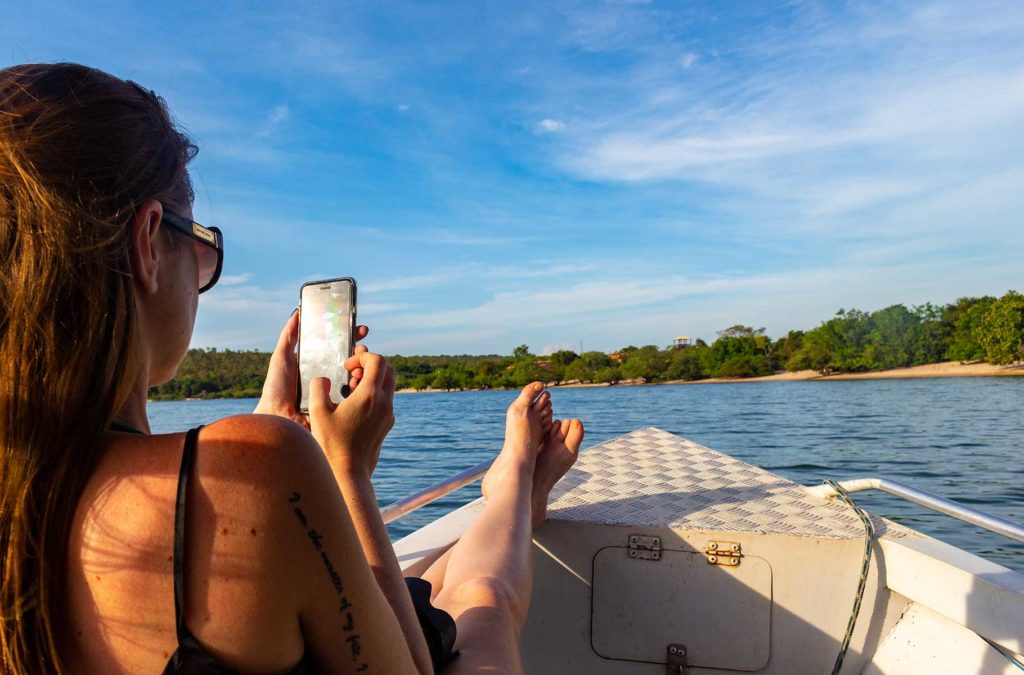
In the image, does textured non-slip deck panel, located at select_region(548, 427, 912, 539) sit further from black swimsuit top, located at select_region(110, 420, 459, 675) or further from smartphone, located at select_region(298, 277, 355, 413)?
black swimsuit top, located at select_region(110, 420, 459, 675)

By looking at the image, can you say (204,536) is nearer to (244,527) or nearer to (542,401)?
(244,527)

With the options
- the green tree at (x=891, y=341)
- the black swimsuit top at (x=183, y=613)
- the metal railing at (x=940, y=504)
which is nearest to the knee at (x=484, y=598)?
the black swimsuit top at (x=183, y=613)

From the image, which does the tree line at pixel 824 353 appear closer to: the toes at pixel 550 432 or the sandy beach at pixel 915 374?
the sandy beach at pixel 915 374

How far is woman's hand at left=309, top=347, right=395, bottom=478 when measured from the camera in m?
0.84

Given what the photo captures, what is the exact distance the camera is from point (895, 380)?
44938mm

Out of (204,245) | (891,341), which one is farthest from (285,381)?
(891,341)

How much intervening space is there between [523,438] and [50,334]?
1.47 metres

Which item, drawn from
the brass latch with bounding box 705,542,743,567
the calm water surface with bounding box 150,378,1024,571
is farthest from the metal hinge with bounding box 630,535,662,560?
the calm water surface with bounding box 150,378,1024,571

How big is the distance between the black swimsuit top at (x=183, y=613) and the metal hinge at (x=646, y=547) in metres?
1.26

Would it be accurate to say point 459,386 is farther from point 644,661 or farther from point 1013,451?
point 644,661

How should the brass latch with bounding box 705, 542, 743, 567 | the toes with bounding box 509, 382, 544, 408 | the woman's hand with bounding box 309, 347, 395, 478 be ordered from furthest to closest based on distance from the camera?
the toes with bounding box 509, 382, 544, 408 → the brass latch with bounding box 705, 542, 743, 567 → the woman's hand with bounding box 309, 347, 395, 478

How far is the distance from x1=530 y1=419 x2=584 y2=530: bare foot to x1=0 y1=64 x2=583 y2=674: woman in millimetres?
1129

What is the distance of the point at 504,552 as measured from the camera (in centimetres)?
137

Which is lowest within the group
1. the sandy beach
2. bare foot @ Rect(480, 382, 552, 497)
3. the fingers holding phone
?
the sandy beach
